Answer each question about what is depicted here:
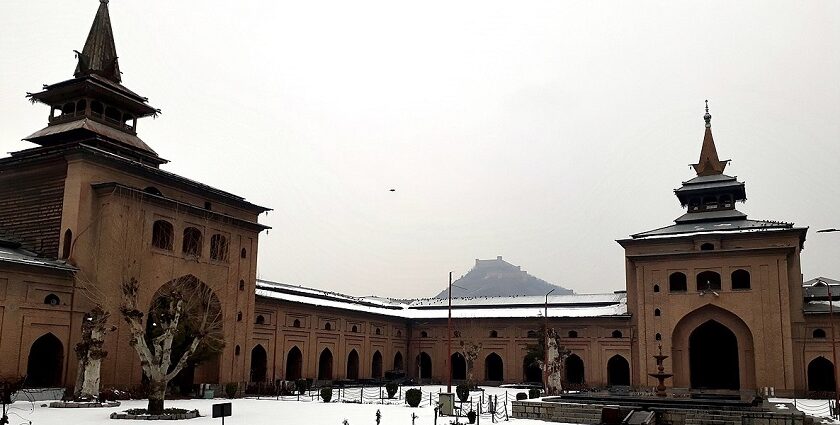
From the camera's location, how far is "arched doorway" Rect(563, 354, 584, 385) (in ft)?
193

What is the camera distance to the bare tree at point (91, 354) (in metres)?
30.1

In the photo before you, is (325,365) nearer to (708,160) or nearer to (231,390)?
(231,390)

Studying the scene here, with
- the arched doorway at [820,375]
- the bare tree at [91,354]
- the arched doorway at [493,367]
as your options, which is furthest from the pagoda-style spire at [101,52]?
the arched doorway at [820,375]

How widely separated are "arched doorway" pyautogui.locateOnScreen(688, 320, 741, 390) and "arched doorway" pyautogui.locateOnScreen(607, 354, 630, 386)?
6580 mm

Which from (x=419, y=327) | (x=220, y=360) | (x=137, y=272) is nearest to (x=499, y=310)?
(x=419, y=327)

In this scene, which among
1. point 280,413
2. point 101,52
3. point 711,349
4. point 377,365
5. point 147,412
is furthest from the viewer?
point 377,365

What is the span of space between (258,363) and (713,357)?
32.0m

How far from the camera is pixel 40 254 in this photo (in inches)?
1358

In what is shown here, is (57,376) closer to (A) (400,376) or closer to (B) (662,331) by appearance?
(A) (400,376)

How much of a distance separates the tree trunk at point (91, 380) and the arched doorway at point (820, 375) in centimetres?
4301

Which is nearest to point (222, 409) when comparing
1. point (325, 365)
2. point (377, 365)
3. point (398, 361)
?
point (325, 365)

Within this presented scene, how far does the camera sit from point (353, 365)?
6000cm

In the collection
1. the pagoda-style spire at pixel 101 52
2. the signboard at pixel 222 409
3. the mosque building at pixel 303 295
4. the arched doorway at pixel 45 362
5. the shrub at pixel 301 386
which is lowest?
the shrub at pixel 301 386

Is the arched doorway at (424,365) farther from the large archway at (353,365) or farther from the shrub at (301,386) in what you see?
the shrub at (301,386)
